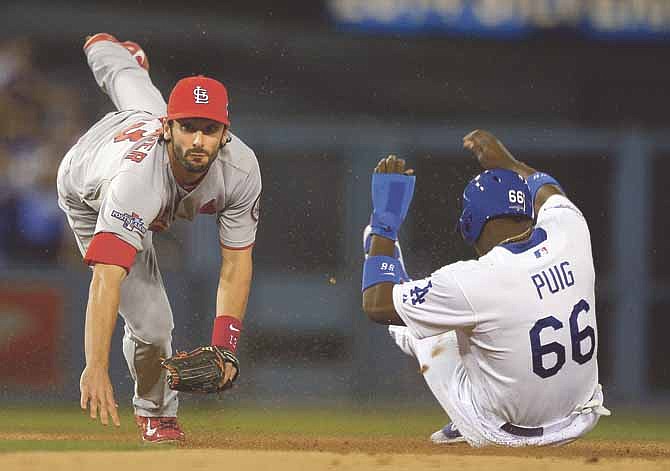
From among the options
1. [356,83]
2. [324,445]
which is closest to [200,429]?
[324,445]

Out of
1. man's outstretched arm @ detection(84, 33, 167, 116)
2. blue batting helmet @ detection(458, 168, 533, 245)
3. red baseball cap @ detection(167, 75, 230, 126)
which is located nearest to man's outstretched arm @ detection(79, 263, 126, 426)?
red baseball cap @ detection(167, 75, 230, 126)

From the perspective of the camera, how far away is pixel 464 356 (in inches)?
181

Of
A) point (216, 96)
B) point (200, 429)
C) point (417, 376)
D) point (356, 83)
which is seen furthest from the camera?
point (356, 83)

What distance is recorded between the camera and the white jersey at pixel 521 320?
14.1 feet

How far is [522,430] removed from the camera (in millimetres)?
4598

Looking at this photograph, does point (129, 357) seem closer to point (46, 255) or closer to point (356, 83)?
point (46, 255)

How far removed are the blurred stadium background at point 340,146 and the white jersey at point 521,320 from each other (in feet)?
10.6

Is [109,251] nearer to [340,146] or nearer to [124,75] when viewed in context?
[124,75]

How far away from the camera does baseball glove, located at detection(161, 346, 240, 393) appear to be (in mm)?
4637

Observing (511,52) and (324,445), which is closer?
(324,445)

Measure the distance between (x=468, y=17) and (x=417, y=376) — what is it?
107 inches

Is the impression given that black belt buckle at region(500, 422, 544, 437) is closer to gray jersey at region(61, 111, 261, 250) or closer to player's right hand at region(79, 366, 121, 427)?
gray jersey at region(61, 111, 261, 250)

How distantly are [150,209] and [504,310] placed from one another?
1.31 meters

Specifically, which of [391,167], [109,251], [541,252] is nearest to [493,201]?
[541,252]
